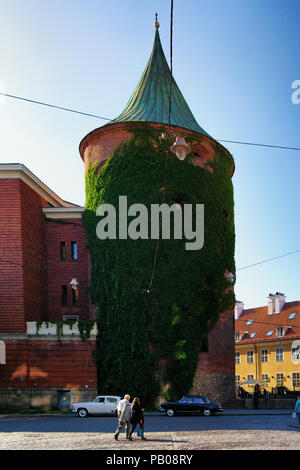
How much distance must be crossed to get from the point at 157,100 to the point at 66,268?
498 inches

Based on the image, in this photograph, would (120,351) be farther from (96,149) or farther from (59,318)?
(96,149)

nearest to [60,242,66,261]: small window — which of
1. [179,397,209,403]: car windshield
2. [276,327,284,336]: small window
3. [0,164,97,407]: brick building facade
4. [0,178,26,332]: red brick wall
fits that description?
[0,164,97,407]: brick building facade

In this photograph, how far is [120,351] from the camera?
2988 cm

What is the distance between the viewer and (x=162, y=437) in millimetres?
16016

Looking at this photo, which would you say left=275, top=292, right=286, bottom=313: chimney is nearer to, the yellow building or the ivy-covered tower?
the yellow building

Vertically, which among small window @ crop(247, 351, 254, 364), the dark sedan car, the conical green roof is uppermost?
the conical green roof

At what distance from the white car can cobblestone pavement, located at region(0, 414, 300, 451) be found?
4.12m

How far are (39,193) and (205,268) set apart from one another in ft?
39.3

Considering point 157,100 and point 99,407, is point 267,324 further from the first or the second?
point 99,407

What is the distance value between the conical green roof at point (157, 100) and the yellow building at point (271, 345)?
90.0ft

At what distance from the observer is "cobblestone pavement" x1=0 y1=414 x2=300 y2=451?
13.7 meters

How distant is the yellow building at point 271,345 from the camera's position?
2060 inches

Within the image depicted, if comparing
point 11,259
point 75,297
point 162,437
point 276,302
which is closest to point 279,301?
point 276,302
